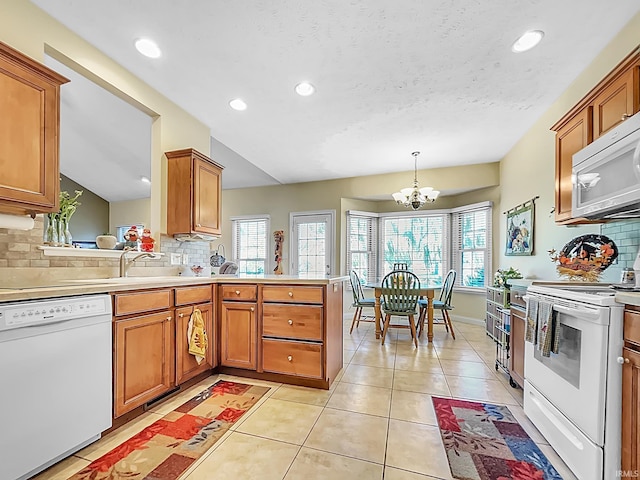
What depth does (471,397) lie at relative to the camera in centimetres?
229

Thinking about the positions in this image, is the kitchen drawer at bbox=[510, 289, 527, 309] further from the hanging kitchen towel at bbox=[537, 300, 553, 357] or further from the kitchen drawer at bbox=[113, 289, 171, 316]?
the kitchen drawer at bbox=[113, 289, 171, 316]

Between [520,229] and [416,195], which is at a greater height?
[416,195]

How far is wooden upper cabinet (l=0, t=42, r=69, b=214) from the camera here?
5.06ft

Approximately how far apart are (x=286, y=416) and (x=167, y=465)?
737 millimetres

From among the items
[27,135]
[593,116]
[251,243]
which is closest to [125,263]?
[27,135]

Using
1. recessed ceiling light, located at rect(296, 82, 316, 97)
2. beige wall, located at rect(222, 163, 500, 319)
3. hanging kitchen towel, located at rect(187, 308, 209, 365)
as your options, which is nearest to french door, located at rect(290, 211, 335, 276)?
beige wall, located at rect(222, 163, 500, 319)

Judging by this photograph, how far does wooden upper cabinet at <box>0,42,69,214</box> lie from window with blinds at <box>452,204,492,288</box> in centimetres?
532

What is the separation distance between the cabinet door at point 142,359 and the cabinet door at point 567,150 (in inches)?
122

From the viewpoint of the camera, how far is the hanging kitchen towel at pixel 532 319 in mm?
1803

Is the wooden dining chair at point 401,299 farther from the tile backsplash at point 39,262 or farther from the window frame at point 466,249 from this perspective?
the tile backsplash at point 39,262

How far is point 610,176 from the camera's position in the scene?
5.32 ft

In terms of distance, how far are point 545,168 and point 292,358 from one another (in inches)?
131

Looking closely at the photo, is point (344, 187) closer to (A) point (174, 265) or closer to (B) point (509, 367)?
(A) point (174, 265)

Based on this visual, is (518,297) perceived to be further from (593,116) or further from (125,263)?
(125,263)
